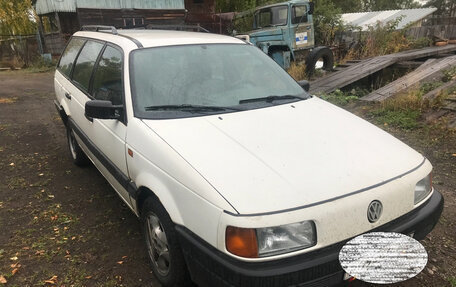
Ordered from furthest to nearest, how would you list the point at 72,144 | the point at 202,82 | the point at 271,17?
the point at 271,17 → the point at 72,144 → the point at 202,82

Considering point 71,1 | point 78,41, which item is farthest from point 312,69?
point 71,1

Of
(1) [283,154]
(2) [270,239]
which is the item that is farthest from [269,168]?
(2) [270,239]

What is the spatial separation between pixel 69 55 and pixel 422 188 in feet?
14.3

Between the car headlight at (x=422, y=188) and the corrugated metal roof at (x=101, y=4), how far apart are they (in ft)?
56.4

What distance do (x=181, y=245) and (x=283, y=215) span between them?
0.69 m

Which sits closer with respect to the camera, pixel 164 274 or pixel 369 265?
pixel 369 265

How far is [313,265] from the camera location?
1778mm

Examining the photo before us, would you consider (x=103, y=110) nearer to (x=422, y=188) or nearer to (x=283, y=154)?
(x=283, y=154)

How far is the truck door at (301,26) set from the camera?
9.95m

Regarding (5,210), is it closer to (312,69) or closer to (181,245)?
(181,245)

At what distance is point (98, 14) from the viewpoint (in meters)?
16.5

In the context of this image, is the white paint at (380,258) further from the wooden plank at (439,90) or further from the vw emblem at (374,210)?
the wooden plank at (439,90)

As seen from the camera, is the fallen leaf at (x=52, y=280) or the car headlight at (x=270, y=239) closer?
the car headlight at (x=270, y=239)

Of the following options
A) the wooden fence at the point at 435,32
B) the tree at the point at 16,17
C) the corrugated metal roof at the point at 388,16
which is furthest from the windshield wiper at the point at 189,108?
the corrugated metal roof at the point at 388,16
